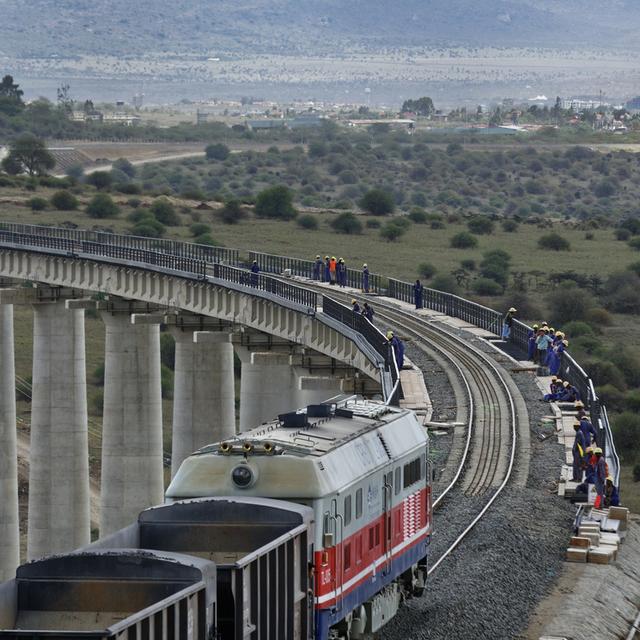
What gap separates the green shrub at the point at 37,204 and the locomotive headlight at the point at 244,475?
4462 inches

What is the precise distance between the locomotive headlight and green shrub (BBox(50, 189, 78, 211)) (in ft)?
381

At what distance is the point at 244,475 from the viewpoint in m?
27.7

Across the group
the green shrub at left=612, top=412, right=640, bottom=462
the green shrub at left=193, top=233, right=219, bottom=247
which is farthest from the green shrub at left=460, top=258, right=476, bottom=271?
the green shrub at left=612, top=412, right=640, bottom=462

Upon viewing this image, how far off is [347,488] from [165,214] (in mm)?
114894

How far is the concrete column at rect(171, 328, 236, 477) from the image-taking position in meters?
68.2

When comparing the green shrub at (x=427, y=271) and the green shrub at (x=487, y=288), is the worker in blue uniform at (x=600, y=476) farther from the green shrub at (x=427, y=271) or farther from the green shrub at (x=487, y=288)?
the green shrub at (x=427, y=271)

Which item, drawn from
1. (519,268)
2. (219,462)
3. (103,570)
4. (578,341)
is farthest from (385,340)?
(519,268)

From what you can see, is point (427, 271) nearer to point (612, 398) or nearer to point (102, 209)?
point (102, 209)

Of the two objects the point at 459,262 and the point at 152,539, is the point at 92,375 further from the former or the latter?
the point at 152,539

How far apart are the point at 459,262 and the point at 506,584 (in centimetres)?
9959

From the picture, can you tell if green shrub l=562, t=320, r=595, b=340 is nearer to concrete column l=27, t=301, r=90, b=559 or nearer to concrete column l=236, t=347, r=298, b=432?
concrete column l=27, t=301, r=90, b=559

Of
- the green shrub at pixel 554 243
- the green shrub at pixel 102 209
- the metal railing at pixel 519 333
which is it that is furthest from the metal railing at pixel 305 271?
the green shrub at pixel 102 209

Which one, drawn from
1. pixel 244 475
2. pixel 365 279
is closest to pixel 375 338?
pixel 365 279

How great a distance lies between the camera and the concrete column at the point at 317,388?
203ft
